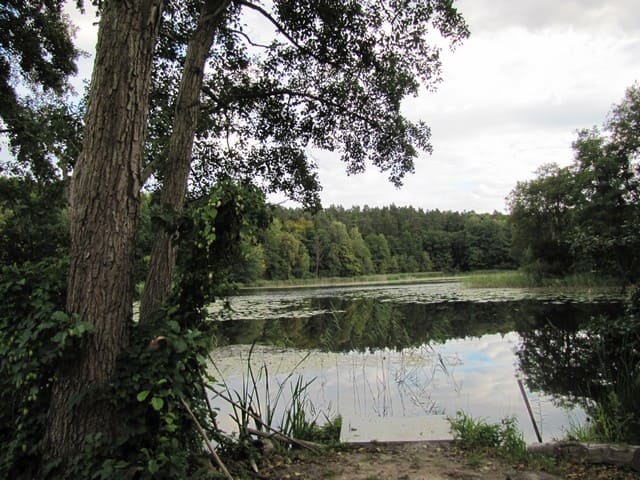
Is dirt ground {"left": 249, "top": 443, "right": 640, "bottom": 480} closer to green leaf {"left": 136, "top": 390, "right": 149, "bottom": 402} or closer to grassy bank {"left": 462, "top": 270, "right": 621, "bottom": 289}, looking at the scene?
green leaf {"left": 136, "top": 390, "right": 149, "bottom": 402}

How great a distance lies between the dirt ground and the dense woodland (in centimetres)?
79

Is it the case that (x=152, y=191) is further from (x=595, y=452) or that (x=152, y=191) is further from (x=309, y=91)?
(x=595, y=452)

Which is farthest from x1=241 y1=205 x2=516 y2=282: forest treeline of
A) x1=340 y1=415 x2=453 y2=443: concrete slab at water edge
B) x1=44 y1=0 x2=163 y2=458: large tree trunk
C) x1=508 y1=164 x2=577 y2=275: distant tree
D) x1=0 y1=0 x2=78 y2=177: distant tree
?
x1=44 y1=0 x2=163 y2=458: large tree trunk

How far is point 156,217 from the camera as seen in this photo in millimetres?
2684

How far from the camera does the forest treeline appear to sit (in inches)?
2653

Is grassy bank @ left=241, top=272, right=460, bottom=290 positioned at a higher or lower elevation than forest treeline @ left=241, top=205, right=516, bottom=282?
lower

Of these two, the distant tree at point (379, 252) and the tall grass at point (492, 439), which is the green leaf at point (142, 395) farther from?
the distant tree at point (379, 252)

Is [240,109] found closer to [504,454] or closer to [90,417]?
[90,417]

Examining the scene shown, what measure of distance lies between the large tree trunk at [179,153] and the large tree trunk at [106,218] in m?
0.90

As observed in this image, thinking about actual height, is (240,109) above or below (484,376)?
above

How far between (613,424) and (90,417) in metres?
4.94

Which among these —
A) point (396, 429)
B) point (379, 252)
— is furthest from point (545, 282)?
point (379, 252)

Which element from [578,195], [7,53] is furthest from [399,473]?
[578,195]

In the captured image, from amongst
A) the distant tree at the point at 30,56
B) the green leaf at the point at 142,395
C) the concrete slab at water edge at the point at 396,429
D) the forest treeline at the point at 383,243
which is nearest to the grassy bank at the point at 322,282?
the forest treeline at the point at 383,243
